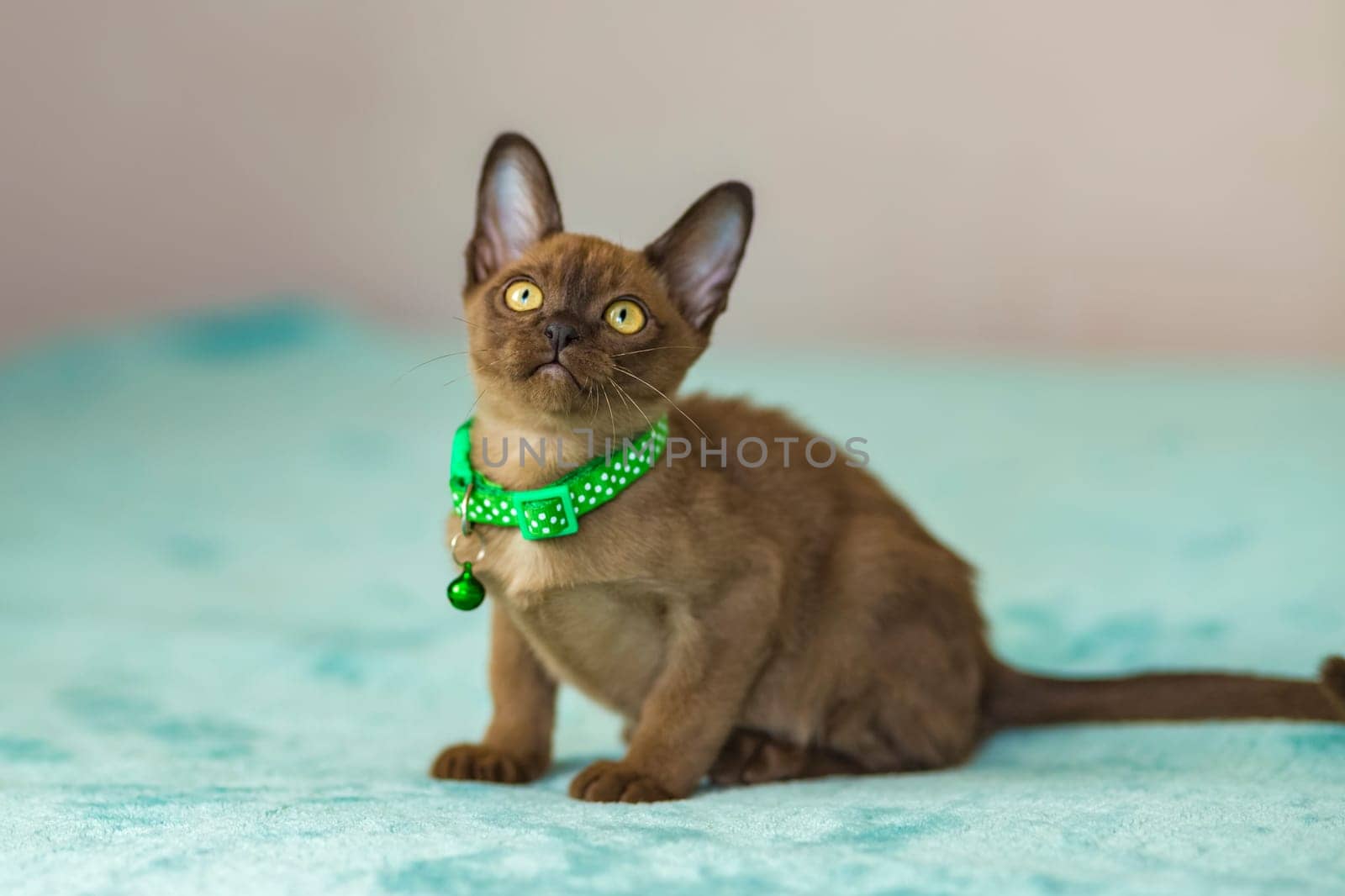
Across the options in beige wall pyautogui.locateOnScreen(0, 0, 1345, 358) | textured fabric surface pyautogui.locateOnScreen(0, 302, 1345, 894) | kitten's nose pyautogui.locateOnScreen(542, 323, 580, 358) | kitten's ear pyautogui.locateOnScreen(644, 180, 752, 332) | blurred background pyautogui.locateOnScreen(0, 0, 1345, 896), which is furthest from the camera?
beige wall pyautogui.locateOnScreen(0, 0, 1345, 358)

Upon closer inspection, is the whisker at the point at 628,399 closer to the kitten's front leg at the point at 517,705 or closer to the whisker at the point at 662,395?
the whisker at the point at 662,395

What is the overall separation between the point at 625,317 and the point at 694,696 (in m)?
0.39

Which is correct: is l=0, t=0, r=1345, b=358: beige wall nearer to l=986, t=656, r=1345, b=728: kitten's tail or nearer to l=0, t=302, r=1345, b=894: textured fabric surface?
l=0, t=302, r=1345, b=894: textured fabric surface

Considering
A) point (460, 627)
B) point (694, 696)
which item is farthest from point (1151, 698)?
point (460, 627)

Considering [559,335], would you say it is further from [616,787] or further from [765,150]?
[765,150]

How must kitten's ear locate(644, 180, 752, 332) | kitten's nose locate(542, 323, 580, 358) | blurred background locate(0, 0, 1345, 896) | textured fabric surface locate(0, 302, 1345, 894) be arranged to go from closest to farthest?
textured fabric surface locate(0, 302, 1345, 894)
kitten's nose locate(542, 323, 580, 358)
kitten's ear locate(644, 180, 752, 332)
blurred background locate(0, 0, 1345, 896)

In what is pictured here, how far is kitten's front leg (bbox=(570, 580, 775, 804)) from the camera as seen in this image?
140 cm

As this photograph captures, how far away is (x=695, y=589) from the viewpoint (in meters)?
1.42

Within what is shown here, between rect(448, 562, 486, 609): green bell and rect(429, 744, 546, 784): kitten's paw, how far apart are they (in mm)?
182

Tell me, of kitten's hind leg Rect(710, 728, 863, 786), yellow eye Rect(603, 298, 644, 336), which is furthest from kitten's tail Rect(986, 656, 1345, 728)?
yellow eye Rect(603, 298, 644, 336)

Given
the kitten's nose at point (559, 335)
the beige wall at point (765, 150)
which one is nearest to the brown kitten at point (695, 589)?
the kitten's nose at point (559, 335)

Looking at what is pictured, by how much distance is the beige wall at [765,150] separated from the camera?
3.28 metres

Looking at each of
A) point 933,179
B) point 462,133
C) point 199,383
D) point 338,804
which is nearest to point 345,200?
point 462,133

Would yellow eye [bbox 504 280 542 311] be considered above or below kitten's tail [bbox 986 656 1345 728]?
above
